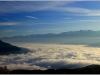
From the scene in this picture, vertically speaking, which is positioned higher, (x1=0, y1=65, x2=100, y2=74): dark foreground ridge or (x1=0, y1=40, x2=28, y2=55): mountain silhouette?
(x1=0, y1=40, x2=28, y2=55): mountain silhouette

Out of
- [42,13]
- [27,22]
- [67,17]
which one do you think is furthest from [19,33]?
[67,17]

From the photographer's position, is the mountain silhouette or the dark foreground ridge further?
the mountain silhouette

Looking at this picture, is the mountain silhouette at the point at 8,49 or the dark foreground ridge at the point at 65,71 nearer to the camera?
the dark foreground ridge at the point at 65,71

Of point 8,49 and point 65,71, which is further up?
point 8,49

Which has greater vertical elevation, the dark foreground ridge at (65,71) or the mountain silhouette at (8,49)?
the mountain silhouette at (8,49)

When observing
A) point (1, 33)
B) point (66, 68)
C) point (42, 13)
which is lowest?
point (66, 68)

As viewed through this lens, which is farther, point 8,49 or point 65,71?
point 8,49

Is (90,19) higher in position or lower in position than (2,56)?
higher

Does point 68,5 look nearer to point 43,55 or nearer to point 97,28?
point 97,28
